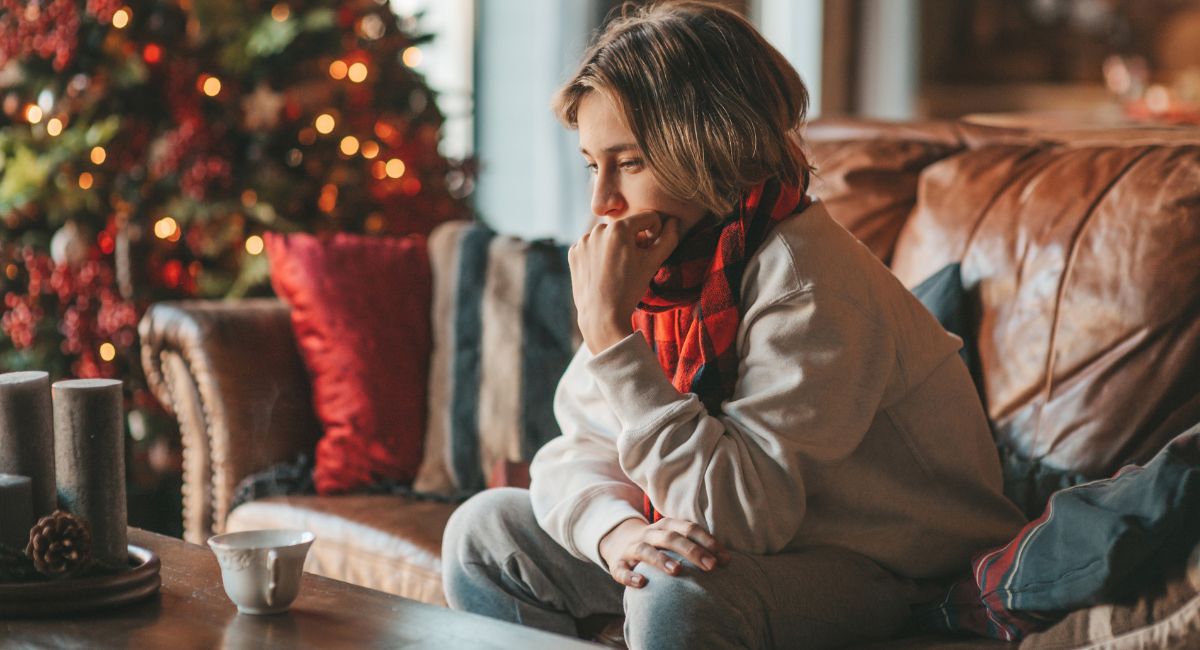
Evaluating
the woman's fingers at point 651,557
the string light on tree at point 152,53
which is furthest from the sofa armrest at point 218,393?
the woman's fingers at point 651,557

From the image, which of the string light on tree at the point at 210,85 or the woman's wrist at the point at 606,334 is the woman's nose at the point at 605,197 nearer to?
the woman's wrist at the point at 606,334

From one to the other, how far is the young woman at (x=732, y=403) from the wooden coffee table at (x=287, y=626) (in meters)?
0.19

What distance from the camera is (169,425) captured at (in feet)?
8.15

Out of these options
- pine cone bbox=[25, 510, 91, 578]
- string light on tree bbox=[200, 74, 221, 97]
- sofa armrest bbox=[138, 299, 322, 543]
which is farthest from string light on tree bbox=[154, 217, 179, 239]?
pine cone bbox=[25, 510, 91, 578]

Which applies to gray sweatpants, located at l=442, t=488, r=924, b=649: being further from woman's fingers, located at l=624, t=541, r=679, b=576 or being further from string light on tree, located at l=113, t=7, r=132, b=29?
string light on tree, located at l=113, t=7, r=132, b=29

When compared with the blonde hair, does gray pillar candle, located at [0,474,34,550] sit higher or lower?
lower

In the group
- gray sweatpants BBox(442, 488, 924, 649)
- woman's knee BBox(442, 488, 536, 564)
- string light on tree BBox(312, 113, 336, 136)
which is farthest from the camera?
string light on tree BBox(312, 113, 336, 136)

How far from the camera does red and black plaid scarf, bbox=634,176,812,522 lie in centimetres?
130

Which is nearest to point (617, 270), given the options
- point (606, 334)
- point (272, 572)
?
point (606, 334)

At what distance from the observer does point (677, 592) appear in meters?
1.15

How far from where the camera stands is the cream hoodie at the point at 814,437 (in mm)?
1215

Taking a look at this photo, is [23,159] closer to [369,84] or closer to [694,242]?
[369,84]

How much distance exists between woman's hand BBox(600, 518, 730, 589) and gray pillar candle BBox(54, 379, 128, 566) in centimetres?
49

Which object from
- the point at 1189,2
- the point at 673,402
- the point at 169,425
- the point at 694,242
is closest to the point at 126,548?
the point at 673,402
